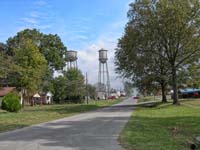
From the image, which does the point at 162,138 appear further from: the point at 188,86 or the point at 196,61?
the point at 188,86

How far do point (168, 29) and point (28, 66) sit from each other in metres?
26.9

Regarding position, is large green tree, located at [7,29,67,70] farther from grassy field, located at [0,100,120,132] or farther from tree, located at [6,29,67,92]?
grassy field, located at [0,100,120,132]

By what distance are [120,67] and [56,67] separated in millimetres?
41496

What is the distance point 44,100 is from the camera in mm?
102875

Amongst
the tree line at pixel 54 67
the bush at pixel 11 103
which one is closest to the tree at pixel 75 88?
the tree line at pixel 54 67

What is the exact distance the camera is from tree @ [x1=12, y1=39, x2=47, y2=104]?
214 feet

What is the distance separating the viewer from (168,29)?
49.1 metres

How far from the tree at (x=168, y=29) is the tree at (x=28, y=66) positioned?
20866 mm

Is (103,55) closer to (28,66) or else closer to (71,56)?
(71,56)

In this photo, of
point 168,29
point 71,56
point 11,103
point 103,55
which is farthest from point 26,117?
point 103,55

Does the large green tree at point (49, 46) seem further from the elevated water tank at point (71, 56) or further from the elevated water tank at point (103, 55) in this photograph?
the elevated water tank at point (103, 55)

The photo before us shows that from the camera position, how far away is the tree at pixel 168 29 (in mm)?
48219

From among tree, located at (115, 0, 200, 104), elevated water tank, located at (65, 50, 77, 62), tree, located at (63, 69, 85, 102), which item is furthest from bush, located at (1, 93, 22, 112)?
elevated water tank, located at (65, 50, 77, 62)

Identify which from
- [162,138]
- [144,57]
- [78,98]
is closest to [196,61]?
[144,57]
